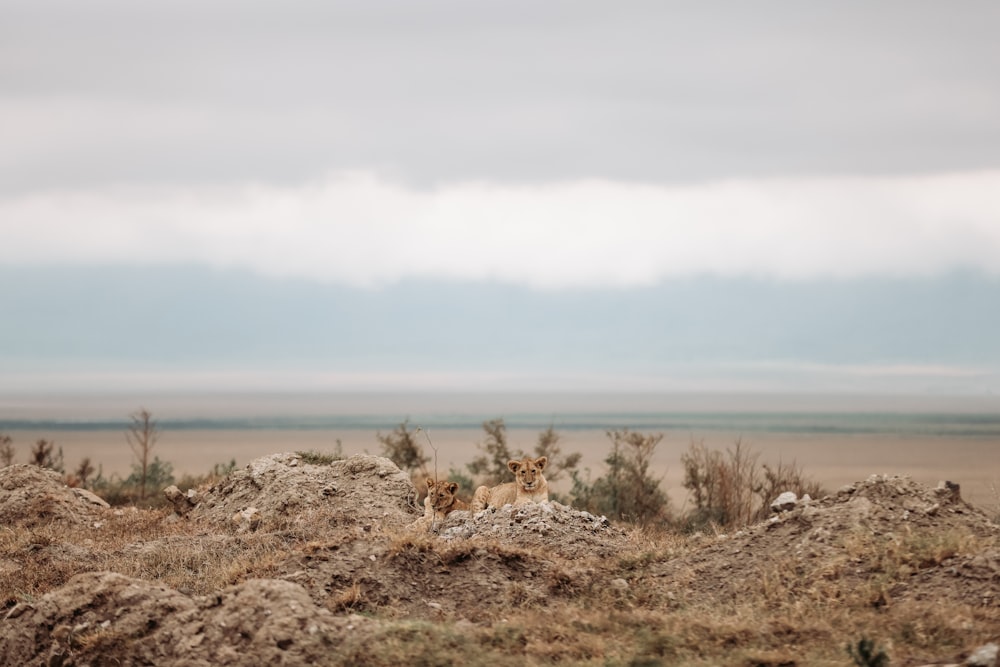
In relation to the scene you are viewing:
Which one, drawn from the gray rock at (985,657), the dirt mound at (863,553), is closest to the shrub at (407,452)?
the dirt mound at (863,553)

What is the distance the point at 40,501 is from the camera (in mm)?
20625

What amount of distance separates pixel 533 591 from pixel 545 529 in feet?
10.8

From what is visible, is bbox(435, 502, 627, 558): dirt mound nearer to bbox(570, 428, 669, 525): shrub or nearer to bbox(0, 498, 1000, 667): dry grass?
bbox(0, 498, 1000, 667): dry grass

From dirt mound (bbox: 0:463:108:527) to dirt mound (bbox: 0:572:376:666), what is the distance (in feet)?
28.4

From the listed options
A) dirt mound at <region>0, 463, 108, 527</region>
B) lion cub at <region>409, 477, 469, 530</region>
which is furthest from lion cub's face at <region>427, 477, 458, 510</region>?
dirt mound at <region>0, 463, 108, 527</region>

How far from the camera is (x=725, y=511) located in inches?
920

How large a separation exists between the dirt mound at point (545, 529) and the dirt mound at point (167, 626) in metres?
4.53

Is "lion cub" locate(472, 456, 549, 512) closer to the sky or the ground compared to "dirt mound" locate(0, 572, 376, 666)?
closer to the sky

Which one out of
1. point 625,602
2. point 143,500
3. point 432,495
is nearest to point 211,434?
point 143,500

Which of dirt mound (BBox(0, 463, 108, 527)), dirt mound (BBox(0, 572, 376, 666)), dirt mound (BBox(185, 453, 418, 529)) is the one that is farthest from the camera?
dirt mound (BBox(0, 463, 108, 527))

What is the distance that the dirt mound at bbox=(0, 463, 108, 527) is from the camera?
20297 millimetres

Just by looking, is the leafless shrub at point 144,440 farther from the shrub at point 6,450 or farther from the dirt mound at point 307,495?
the dirt mound at point 307,495

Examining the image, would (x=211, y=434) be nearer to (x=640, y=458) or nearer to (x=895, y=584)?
(x=640, y=458)

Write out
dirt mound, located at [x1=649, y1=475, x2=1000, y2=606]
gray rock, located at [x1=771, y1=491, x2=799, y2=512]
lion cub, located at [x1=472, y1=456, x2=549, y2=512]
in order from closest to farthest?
dirt mound, located at [x1=649, y1=475, x2=1000, y2=606] → gray rock, located at [x1=771, y1=491, x2=799, y2=512] → lion cub, located at [x1=472, y1=456, x2=549, y2=512]
